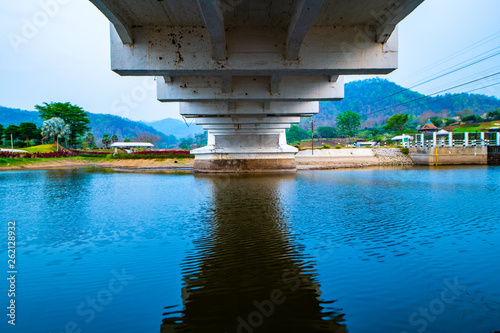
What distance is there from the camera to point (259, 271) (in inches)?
234

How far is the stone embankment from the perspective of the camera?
A: 50.2 m

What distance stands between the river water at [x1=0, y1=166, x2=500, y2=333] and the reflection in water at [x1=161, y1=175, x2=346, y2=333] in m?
0.02

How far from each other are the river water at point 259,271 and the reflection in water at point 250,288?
0.02 metres

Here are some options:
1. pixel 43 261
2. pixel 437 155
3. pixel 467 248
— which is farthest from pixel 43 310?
pixel 437 155

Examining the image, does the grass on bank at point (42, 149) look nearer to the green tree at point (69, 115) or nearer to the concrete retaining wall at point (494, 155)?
the green tree at point (69, 115)

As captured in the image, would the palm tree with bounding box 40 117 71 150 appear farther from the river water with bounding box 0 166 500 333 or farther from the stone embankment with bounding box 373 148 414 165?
A: the river water with bounding box 0 166 500 333

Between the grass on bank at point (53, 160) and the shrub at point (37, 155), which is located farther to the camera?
the shrub at point (37, 155)

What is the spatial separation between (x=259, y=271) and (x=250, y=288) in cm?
77

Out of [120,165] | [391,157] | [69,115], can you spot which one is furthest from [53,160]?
[391,157]

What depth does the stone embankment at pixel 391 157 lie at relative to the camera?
165 feet

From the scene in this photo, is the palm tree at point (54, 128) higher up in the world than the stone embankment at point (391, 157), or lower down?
higher up

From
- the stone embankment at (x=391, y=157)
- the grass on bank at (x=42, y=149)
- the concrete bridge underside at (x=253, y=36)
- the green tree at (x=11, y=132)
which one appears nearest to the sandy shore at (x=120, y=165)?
the grass on bank at (x=42, y=149)

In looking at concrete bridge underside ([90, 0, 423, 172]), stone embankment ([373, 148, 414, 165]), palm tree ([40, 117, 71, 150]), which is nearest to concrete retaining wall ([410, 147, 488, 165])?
stone embankment ([373, 148, 414, 165])

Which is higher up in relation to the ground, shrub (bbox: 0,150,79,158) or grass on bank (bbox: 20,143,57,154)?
grass on bank (bbox: 20,143,57,154)
